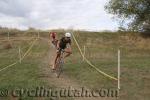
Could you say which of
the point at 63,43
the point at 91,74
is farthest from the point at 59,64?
the point at 91,74

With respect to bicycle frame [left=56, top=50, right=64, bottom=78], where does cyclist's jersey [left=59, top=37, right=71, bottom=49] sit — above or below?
above

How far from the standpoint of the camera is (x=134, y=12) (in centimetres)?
4919

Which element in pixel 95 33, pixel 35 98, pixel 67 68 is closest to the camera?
pixel 35 98

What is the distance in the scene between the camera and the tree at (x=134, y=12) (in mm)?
48969

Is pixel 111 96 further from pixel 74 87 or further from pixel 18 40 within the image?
pixel 18 40

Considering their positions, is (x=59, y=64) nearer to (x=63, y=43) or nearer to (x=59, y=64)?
(x=59, y=64)

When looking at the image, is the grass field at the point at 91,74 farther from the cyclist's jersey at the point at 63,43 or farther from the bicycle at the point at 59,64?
the cyclist's jersey at the point at 63,43

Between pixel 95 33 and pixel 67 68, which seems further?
pixel 95 33

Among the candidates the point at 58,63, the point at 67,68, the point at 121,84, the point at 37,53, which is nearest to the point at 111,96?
the point at 121,84

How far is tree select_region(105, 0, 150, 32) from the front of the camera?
48969 millimetres

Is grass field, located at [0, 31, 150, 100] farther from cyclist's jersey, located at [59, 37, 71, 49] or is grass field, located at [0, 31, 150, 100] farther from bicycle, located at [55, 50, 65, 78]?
cyclist's jersey, located at [59, 37, 71, 49]

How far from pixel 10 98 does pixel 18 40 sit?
29.8m

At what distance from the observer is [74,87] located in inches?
668

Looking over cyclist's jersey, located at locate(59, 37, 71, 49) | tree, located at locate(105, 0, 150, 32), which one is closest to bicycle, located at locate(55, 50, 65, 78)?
cyclist's jersey, located at locate(59, 37, 71, 49)
